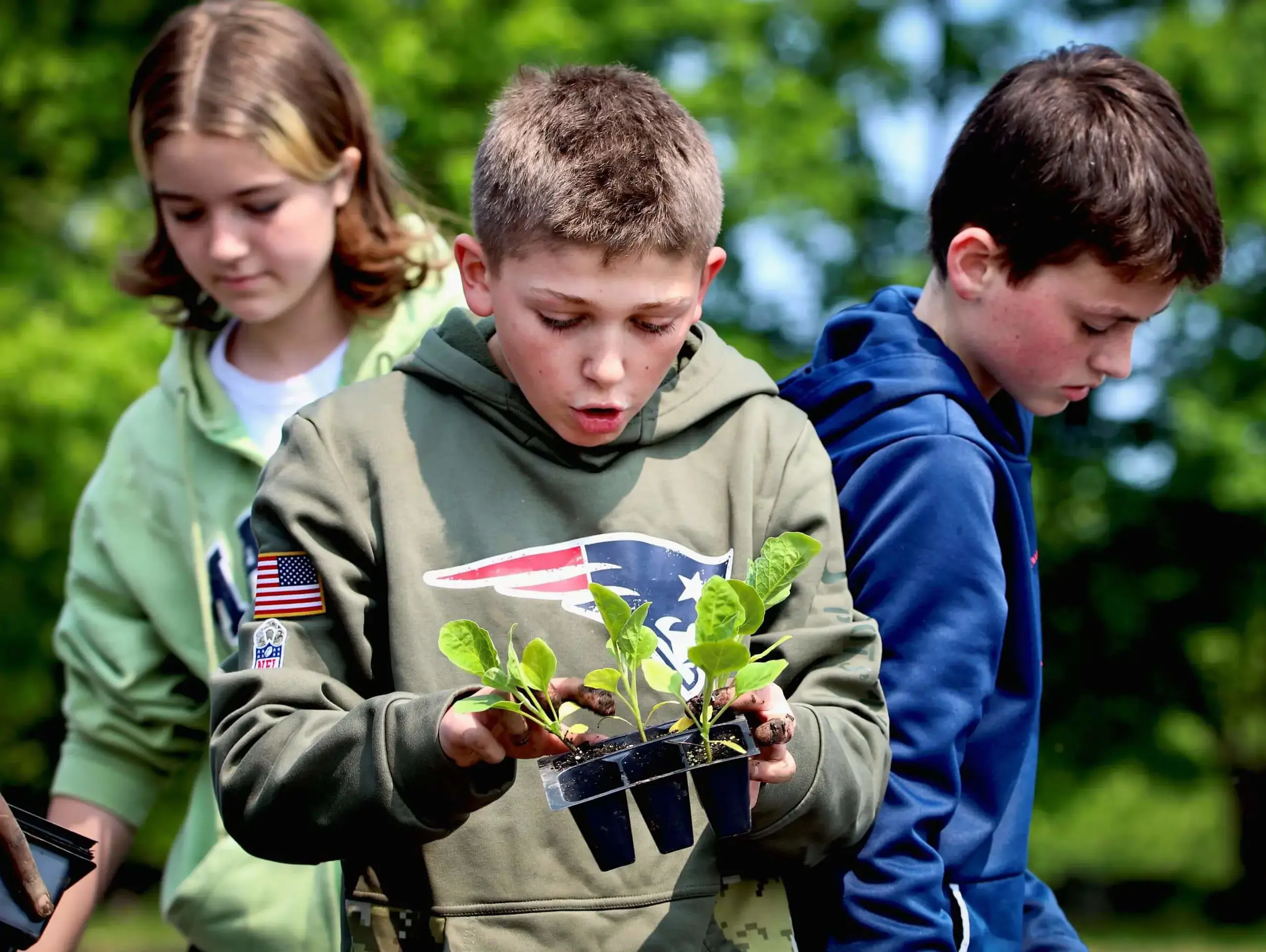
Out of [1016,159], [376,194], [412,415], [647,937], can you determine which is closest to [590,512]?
[412,415]

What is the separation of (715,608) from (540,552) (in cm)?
46

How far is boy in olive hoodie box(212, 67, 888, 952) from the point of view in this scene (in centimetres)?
219

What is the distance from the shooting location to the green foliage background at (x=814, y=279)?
984cm

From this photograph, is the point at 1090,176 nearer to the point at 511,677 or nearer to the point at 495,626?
the point at 495,626

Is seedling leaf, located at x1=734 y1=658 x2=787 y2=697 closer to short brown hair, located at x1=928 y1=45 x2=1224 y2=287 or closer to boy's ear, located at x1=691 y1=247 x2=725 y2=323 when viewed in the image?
boy's ear, located at x1=691 y1=247 x2=725 y2=323

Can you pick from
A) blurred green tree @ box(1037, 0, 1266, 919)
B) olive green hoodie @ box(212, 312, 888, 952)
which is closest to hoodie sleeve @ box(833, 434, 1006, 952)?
olive green hoodie @ box(212, 312, 888, 952)

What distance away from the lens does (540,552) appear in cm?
234

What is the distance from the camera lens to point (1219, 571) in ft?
41.3

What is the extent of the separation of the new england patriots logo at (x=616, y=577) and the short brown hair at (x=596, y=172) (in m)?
0.47

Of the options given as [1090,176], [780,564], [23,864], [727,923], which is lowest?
[727,923]

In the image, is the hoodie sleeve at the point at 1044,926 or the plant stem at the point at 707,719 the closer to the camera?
the plant stem at the point at 707,719

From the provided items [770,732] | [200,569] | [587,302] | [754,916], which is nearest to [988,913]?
[754,916]

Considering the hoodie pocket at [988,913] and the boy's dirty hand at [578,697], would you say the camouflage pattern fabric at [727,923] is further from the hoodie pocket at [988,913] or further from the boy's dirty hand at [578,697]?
the boy's dirty hand at [578,697]

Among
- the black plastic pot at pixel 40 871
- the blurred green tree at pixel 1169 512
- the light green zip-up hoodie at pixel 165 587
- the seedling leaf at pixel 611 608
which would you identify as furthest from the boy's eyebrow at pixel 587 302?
the blurred green tree at pixel 1169 512
